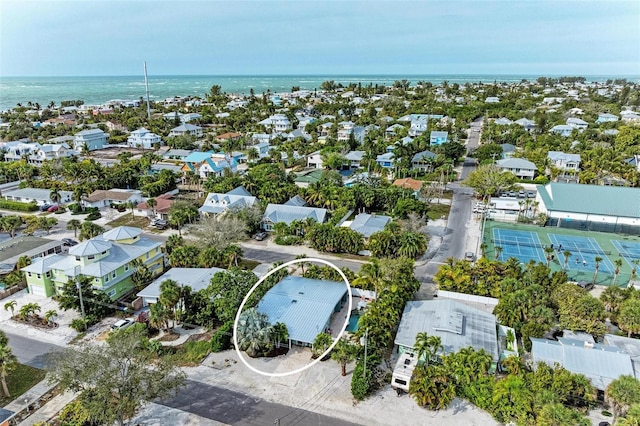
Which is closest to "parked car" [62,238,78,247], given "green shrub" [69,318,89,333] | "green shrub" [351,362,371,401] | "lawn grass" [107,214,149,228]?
"lawn grass" [107,214,149,228]

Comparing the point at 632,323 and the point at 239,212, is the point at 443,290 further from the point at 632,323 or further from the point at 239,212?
the point at 239,212

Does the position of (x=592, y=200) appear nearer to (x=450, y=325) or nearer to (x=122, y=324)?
(x=450, y=325)

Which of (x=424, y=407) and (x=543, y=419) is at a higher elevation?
(x=543, y=419)

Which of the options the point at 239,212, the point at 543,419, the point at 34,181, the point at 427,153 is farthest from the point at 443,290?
the point at 34,181

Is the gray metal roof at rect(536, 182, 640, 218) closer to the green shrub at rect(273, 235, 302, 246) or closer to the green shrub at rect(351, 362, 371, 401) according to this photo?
the green shrub at rect(273, 235, 302, 246)

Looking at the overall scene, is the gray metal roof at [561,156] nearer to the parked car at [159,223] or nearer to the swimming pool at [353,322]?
the swimming pool at [353,322]

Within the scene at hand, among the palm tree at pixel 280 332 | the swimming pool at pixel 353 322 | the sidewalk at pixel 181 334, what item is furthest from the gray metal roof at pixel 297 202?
the palm tree at pixel 280 332
